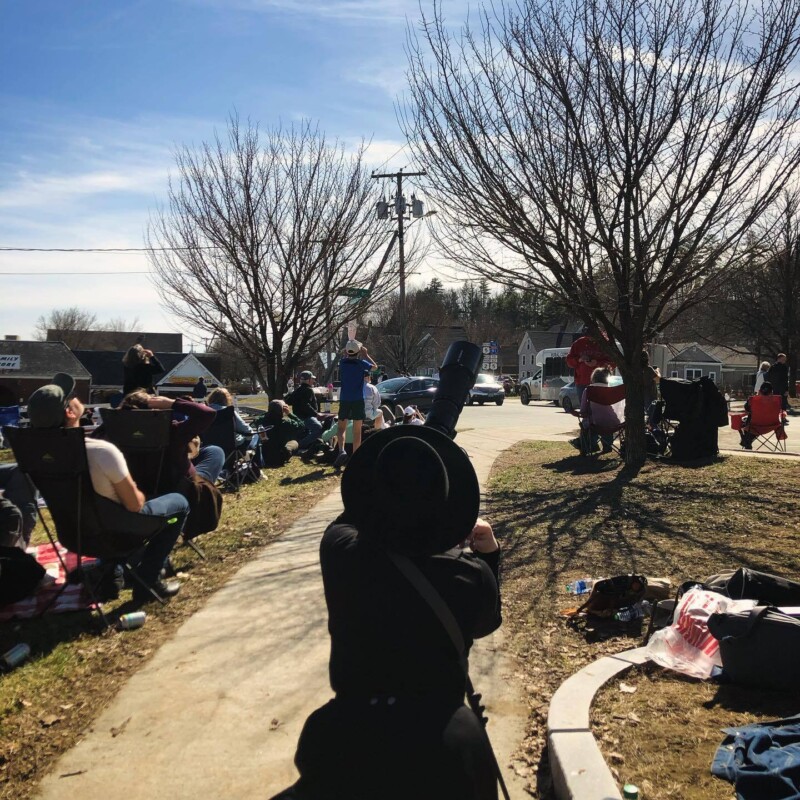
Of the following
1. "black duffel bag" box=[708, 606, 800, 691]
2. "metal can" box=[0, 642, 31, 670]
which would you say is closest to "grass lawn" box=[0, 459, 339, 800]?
"metal can" box=[0, 642, 31, 670]

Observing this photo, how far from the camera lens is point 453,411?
2.62 m

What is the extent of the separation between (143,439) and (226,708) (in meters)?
2.39

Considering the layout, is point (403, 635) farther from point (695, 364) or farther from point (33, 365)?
point (695, 364)

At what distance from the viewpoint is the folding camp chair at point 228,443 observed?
30.6 feet

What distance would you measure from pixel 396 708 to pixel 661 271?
24.8 feet

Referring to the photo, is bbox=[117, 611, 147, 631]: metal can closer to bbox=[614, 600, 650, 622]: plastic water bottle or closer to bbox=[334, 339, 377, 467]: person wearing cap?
bbox=[614, 600, 650, 622]: plastic water bottle

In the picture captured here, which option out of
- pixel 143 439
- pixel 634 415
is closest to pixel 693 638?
pixel 143 439

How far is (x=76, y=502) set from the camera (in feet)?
15.0

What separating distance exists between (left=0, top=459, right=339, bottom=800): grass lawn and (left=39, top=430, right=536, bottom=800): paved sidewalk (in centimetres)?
10

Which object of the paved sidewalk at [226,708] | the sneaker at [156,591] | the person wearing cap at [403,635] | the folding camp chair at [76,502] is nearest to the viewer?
the person wearing cap at [403,635]

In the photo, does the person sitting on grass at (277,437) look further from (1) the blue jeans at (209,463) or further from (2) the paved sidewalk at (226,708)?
(2) the paved sidewalk at (226,708)

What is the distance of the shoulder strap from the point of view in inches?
83.0

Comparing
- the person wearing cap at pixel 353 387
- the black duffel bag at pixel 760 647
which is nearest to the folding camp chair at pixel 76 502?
the black duffel bag at pixel 760 647

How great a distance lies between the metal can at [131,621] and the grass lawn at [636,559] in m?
2.36
